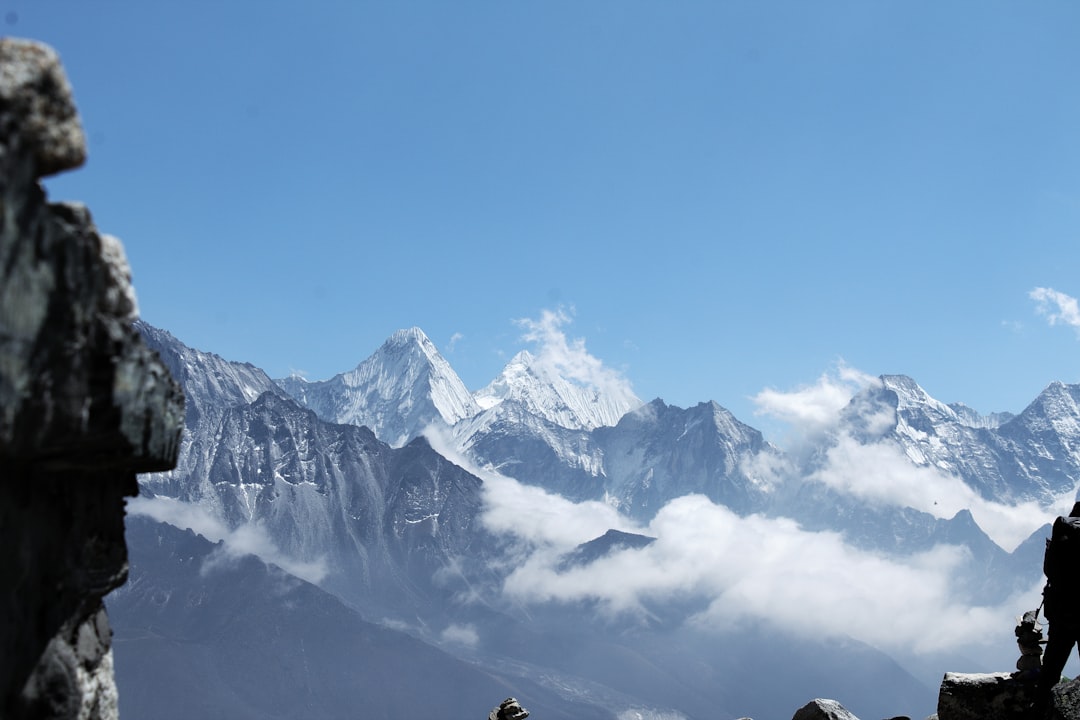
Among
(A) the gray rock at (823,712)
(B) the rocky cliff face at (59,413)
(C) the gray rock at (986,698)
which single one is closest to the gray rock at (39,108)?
(B) the rocky cliff face at (59,413)

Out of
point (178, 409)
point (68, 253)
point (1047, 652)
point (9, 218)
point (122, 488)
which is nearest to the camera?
point (9, 218)

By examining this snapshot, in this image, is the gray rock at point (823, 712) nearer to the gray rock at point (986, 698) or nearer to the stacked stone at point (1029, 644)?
the gray rock at point (986, 698)

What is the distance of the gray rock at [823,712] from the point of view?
2197cm

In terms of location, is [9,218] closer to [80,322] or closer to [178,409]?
[80,322]

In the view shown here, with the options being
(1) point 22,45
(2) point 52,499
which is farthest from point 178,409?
Result: (1) point 22,45

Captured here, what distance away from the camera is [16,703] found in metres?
11.8

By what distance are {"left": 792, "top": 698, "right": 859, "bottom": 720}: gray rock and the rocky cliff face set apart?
571 inches

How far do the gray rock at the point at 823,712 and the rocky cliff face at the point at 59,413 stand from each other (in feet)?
47.6

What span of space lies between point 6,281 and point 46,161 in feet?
4.23

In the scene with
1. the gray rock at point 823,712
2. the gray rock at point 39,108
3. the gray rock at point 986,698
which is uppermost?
the gray rock at point 39,108

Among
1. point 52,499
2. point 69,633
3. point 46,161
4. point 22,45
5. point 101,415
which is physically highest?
point 22,45

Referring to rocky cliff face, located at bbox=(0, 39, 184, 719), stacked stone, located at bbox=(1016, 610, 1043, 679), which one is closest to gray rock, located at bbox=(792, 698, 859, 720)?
stacked stone, located at bbox=(1016, 610, 1043, 679)

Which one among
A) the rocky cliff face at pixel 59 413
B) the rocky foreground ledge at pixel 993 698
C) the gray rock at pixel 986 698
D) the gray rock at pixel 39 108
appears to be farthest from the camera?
the gray rock at pixel 986 698

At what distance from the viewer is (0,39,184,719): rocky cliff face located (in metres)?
9.60
